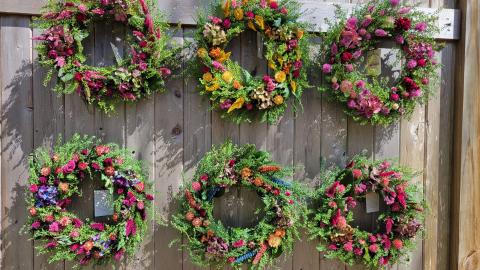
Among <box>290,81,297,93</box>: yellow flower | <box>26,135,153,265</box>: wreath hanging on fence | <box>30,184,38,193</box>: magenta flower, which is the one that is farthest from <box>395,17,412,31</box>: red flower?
<box>30,184,38,193</box>: magenta flower

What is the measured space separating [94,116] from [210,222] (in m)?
0.74

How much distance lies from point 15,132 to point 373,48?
5.70 feet

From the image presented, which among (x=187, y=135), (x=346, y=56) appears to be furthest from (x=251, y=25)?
(x=187, y=135)

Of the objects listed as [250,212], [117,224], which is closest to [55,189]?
[117,224]

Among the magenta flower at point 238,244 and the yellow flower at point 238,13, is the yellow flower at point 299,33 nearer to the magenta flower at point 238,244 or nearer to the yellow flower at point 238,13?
the yellow flower at point 238,13

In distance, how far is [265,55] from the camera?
188cm

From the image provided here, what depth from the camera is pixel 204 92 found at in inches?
72.8

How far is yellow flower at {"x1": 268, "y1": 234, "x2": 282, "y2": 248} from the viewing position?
1826 millimetres

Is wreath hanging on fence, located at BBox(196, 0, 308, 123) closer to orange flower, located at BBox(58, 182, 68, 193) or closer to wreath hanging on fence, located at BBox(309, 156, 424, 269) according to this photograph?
wreath hanging on fence, located at BBox(309, 156, 424, 269)

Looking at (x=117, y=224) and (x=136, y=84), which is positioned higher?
(x=136, y=84)

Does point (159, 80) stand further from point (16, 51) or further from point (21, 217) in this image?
point (21, 217)

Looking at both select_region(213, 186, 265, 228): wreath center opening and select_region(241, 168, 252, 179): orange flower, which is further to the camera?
select_region(213, 186, 265, 228): wreath center opening

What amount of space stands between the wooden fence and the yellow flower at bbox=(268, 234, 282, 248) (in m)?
0.22

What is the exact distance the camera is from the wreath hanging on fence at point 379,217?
1910 mm
